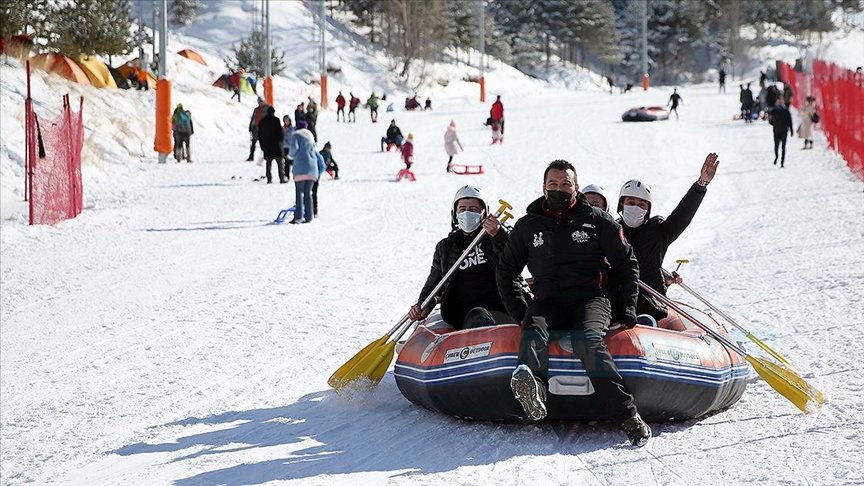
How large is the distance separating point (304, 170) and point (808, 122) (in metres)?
15.9

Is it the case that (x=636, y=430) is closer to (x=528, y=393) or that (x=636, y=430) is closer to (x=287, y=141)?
(x=528, y=393)

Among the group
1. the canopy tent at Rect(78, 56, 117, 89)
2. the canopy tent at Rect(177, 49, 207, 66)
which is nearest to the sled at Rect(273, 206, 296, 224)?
the canopy tent at Rect(78, 56, 117, 89)

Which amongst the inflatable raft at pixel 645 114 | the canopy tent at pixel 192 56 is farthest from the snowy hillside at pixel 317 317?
the canopy tent at pixel 192 56

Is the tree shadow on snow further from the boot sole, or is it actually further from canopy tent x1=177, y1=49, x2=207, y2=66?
canopy tent x1=177, y1=49, x2=207, y2=66

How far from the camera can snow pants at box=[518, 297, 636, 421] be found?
20.0ft

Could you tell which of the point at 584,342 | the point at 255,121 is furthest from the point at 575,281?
the point at 255,121

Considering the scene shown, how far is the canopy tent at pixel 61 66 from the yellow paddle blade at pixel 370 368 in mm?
26170

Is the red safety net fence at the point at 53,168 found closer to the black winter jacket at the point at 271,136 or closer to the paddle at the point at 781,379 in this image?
the black winter jacket at the point at 271,136

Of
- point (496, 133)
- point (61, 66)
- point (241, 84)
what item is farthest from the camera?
point (241, 84)

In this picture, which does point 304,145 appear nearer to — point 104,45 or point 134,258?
point 134,258

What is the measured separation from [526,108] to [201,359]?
36.5m

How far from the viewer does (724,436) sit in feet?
20.7

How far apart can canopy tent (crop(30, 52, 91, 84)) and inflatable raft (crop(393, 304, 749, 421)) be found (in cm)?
2732

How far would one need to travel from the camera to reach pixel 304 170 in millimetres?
16859
